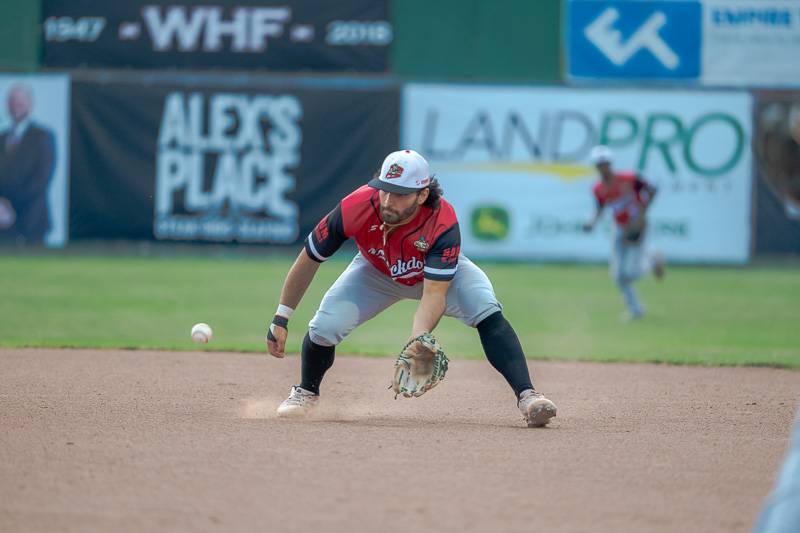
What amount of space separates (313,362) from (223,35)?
47.1 ft

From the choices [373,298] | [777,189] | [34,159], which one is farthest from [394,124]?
[373,298]

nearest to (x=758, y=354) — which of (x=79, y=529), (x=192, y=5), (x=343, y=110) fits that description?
(x=79, y=529)

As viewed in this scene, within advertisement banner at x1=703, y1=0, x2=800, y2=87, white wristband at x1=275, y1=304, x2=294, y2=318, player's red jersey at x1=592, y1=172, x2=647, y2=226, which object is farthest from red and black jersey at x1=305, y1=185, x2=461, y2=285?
advertisement banner at x1=703, y1=0, x2=800, y2=87

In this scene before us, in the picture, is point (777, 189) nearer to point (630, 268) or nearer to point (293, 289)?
point (630, 268)

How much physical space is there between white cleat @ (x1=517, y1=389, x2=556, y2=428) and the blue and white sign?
46.6 feet

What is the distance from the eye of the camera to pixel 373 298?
6973 millimetres

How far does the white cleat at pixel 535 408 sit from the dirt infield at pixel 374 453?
0.09 m

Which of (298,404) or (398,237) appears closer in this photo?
(398,237)

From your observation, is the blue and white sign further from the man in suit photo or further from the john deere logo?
the man in suit photo

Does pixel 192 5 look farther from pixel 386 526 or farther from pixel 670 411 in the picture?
pixel 386 526

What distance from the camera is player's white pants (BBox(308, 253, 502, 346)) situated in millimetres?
6730

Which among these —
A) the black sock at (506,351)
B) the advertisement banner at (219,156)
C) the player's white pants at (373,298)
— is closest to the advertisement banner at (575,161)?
the advertisement banner at (219,156)

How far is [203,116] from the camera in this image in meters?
19.9

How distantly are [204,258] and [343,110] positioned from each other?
10.9ft
